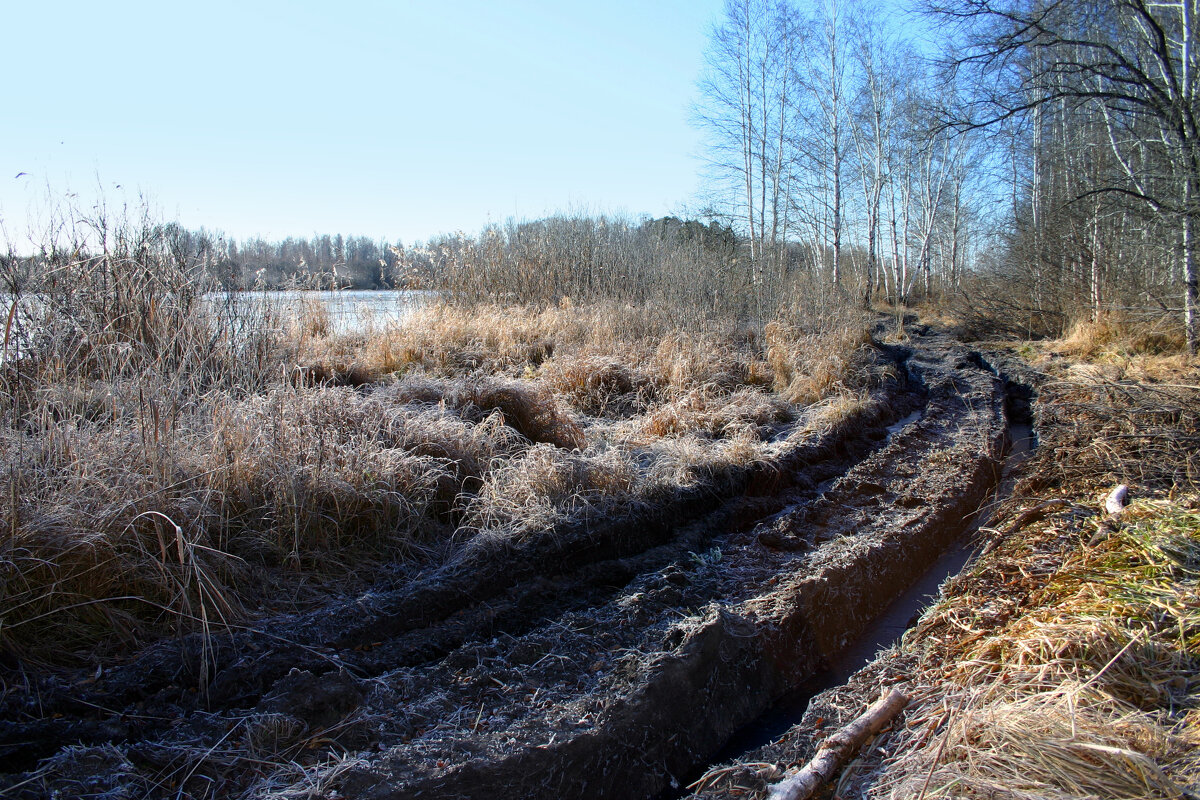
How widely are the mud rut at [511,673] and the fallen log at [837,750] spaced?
65cm

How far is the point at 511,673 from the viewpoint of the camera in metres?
→ 2.98

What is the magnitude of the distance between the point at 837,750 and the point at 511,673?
1359mm

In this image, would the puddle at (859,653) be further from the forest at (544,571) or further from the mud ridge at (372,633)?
the mud ridge at (372,633)

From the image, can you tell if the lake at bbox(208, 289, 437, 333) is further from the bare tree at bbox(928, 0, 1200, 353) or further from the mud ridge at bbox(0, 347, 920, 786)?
the bare tree at bbox(928, 0, 1200, 353)

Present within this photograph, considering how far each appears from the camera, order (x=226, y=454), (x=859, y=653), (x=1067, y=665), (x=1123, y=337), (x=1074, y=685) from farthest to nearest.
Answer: (x=1123, y=337) < (x=226, y=454) < (x=859, y=653) < (x=1067, y=665) < (x=1074, y=685)

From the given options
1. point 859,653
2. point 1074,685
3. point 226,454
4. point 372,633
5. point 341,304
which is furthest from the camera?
point 341,304

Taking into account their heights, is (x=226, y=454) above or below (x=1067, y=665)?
above

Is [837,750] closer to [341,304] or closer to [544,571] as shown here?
[544,571]

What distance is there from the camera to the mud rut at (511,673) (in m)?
2.36

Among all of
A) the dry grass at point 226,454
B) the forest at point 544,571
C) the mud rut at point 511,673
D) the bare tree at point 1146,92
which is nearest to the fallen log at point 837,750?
the forest at point 544,571

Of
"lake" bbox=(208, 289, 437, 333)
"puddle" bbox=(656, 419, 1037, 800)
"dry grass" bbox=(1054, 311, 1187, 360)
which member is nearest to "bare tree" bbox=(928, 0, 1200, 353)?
"dry grass" bbox=(1054, 311, 1187, 360)

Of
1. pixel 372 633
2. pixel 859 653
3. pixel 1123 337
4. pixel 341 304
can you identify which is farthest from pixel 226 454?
pixel 1123 337

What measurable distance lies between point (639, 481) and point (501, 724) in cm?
256

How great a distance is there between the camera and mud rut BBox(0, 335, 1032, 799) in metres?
2.36
